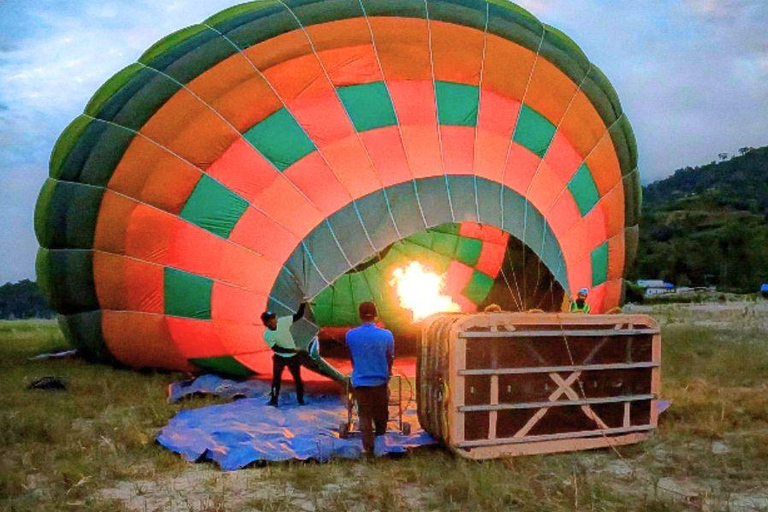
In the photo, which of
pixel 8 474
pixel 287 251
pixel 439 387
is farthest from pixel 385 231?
pixel 8 474

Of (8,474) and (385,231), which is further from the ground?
(385,231)

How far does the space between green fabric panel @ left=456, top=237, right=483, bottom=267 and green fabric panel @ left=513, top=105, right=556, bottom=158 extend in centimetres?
318

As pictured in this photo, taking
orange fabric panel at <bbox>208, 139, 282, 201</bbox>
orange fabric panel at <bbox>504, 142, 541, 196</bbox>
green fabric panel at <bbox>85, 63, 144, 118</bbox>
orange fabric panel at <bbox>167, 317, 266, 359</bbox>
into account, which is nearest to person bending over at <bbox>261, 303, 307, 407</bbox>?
orange fabric panel at <bbox>167, 317, 266, 359</bbox>

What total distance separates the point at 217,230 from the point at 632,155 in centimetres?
472

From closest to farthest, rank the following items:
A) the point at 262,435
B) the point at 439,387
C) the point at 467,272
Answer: the point at 439,387, the point at 262,435, the point at 467,272

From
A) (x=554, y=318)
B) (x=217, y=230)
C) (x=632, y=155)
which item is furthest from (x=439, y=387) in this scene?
(x=632, y=155)

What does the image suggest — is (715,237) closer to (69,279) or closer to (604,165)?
(604,165)

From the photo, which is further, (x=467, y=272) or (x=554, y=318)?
(x=467, y=272)

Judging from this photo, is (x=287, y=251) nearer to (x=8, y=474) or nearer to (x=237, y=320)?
(x=237, y=320)

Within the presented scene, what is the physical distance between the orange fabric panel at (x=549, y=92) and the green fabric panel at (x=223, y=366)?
3473 mm

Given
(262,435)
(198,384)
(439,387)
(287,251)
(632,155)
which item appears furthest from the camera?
(632,155)

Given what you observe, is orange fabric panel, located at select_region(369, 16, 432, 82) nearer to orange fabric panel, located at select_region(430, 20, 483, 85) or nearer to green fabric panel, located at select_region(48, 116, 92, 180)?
orange fabric panel, located at select_region(430, 20, 483, 85)

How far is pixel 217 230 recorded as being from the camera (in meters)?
6.66

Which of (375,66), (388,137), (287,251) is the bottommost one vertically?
(287,251)
